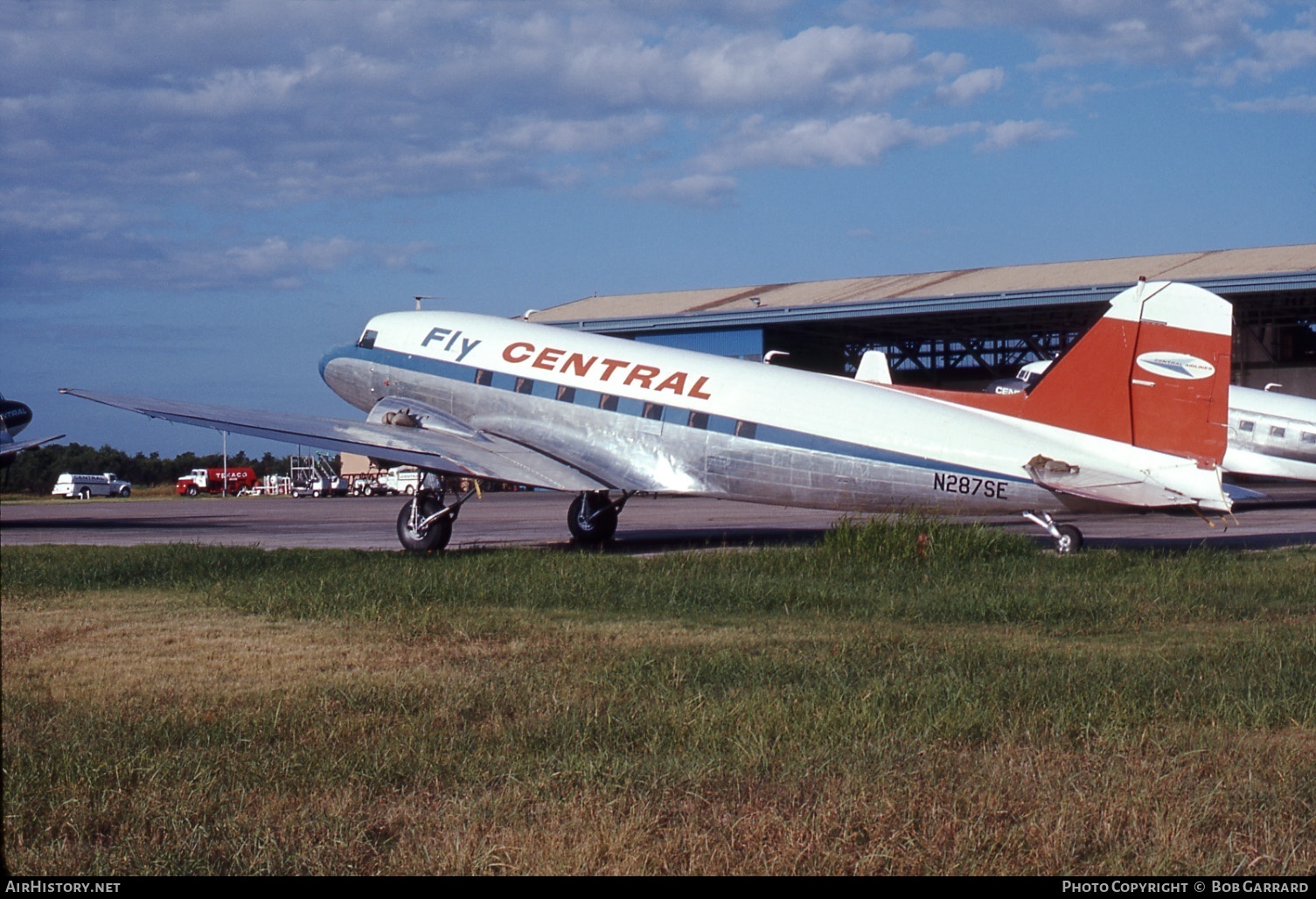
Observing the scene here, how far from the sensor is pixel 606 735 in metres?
7.76

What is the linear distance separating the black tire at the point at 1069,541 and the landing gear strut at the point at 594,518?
336 inches

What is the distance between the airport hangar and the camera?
51.8m

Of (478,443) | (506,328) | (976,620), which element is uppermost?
(506,328)

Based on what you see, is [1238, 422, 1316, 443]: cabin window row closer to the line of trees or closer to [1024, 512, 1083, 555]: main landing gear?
[1024, 512, 1083, 555]: main landing gear

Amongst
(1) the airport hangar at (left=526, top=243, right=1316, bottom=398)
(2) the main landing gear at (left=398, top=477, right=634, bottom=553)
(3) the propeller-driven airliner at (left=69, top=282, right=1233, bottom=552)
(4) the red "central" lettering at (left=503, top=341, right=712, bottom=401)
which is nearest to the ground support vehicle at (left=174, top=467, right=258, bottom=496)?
(1) the airport hangar at (left=526, top=243, right=1316, bottom=398)

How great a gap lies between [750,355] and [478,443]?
37313 millimetres

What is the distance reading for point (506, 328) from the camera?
25.1 metres

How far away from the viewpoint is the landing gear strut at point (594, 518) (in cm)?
2425

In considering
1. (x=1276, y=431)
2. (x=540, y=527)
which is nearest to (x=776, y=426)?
(x=540, y=527)

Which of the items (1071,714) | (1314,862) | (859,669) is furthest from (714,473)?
(1314,862)

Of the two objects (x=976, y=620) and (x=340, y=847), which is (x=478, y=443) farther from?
(x=340, y=847)

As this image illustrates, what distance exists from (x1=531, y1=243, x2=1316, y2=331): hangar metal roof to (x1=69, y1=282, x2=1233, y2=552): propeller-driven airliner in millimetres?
22130

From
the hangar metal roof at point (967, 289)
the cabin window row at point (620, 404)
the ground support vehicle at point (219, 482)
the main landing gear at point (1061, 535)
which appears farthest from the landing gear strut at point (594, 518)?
the ground support vehicle at point (219, 482)
